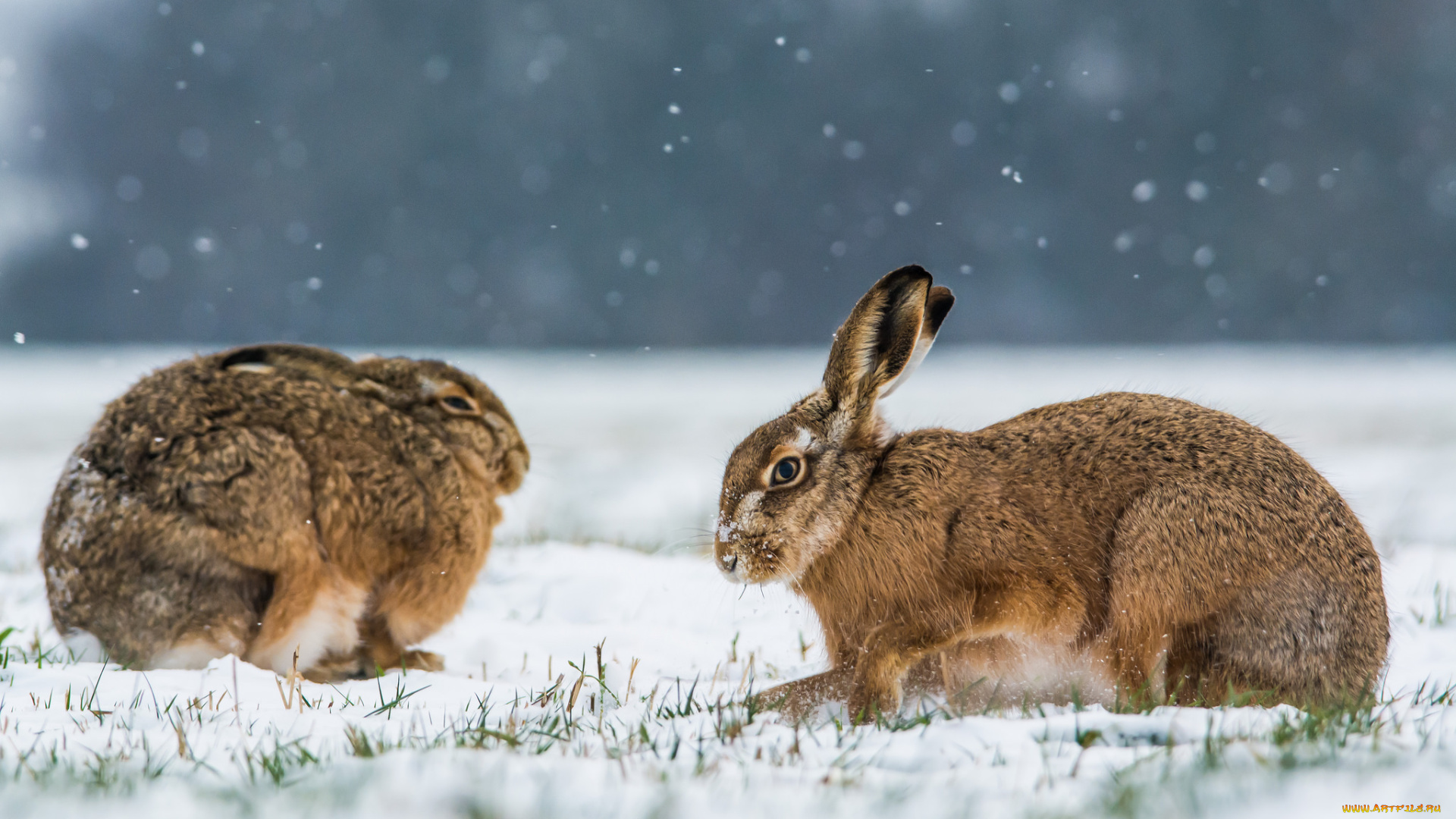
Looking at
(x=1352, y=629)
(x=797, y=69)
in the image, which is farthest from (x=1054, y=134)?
(x=1352, y=629)

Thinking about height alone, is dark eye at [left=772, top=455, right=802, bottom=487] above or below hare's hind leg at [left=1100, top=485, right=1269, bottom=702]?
above

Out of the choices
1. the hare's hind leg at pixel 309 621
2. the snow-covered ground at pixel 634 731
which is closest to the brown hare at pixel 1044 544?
the snow-covered ground at pixel 634 731

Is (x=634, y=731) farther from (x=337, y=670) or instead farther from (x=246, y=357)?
(x=246, y=357)

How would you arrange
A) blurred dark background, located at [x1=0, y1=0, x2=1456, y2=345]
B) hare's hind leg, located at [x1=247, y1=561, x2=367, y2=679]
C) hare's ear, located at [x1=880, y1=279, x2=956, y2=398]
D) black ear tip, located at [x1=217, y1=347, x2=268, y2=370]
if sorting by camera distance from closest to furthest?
hare's ear, located at [x1=880, y1=279, x2=956, y2=398]
hare's hind leg, located at [x1=247, y1=561, x2=367, y2=679]
black ear tip, located at [x1=217, y1=347, x2=268, y2=370]
blurred dark background, located at [x1=0, y1=0, x2=1456, y2=345]

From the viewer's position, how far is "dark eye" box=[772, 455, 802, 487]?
13.4ft

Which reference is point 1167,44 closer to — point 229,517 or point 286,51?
point 286,51

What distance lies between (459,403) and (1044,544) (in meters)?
3.01

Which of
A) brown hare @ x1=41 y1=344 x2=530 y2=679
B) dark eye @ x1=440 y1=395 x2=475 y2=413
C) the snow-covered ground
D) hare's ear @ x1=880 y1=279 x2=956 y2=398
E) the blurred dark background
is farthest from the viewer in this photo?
the blurred dark background

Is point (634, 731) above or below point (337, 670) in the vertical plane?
below

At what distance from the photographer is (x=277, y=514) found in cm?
470

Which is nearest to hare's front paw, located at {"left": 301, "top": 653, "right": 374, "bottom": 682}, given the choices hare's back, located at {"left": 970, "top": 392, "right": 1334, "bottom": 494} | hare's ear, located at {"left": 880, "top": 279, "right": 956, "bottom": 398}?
hare's ear, located at {"left": 880, "top": 279, "right": 956, "bottom": 398}

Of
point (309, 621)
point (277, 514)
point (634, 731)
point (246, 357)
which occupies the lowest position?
point (634, 731)

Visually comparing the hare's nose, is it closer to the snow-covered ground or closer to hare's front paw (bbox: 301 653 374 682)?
the snow-covered ground

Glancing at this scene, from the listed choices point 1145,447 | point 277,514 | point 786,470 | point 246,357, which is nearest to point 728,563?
point 786,470
